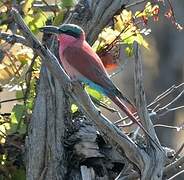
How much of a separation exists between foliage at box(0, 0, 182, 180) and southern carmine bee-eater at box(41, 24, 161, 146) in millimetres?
103

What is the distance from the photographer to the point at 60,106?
7.30 ft

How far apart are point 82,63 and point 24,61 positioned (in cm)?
21

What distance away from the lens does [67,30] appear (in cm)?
226

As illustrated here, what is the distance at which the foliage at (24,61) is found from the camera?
8.11 feet

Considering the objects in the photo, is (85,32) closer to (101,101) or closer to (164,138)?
(101,101)

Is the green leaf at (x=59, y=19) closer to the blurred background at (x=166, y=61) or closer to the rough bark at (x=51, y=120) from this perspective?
the rough bark at (x=51, y=120)

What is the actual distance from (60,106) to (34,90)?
1.00ft

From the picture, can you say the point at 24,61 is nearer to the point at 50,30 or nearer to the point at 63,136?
the point at 50,30

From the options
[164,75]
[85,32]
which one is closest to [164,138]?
[164,75]

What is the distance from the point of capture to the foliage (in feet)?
8.11

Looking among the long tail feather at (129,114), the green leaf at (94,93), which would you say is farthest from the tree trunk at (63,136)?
the green leaf at (94,93)

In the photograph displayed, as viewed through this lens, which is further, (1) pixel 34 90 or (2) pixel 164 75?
(2) pixel 164 75

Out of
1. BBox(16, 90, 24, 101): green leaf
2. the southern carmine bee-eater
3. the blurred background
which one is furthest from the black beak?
the blurred background

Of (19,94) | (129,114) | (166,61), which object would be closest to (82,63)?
(19,94)
